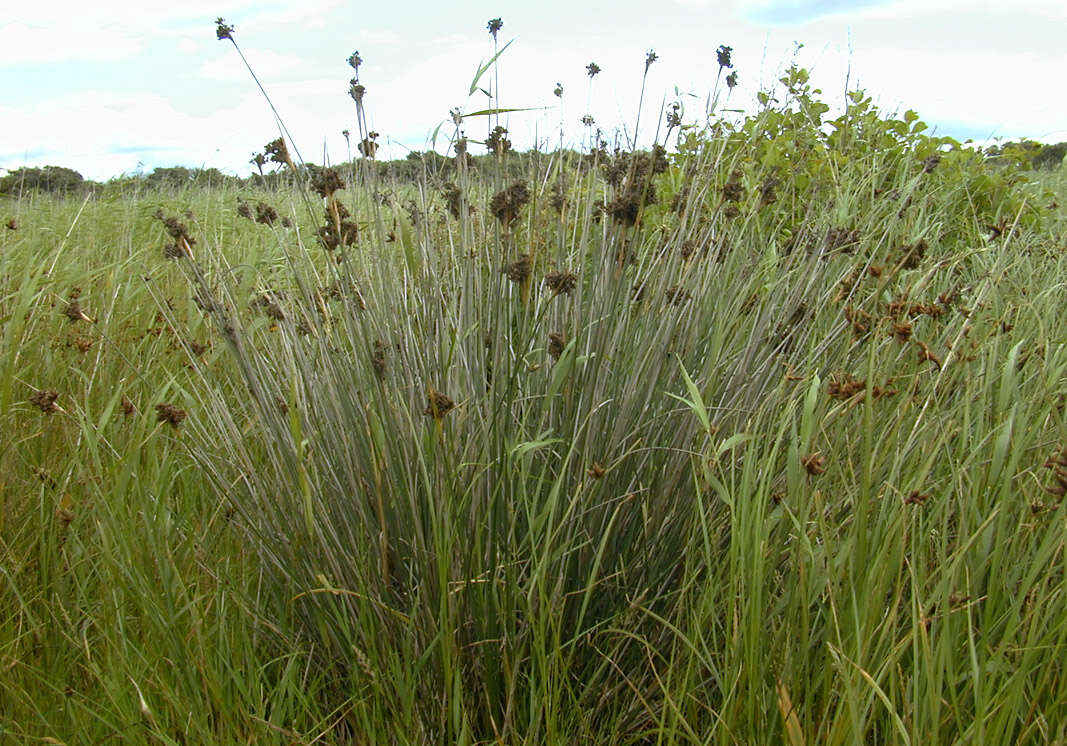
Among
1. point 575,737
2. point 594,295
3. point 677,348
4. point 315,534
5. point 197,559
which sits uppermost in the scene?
point 594,295

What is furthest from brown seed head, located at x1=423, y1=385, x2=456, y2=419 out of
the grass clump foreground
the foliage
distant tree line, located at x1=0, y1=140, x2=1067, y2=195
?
the foliage

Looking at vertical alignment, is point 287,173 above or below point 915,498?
above

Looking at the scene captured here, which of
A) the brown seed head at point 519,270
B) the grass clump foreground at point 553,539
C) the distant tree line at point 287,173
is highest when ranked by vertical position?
the distant tree line at point 287,173

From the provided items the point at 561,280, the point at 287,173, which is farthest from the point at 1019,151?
the point at 561,280

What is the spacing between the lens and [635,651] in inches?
65.0

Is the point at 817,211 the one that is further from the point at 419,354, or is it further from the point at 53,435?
the point at 53,435

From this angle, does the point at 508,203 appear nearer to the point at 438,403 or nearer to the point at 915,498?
the point at 438,403

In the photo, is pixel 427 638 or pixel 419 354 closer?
pixel 427 638

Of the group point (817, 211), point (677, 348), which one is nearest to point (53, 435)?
point (677, 348)

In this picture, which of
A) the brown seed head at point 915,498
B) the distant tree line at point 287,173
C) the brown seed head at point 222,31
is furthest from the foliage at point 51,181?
the brown seed head at point 915,498

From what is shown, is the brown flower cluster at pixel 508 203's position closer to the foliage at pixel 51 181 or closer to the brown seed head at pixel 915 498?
the brown seed head at pixel 915 498

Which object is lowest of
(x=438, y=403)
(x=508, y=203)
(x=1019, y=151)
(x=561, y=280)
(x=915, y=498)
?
(x=915, y=498)

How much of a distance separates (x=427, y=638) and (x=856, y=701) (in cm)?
72

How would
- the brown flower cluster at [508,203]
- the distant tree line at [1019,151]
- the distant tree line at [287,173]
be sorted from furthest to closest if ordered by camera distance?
the distant tree line at [1019,151] < the distant tree line at [287,173] < the brown flower cluster at [508,203]
